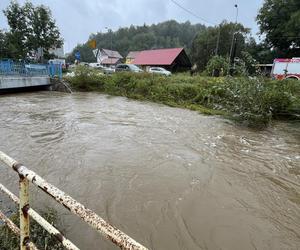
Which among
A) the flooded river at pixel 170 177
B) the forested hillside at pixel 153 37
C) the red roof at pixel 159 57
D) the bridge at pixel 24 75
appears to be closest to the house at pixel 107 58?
the forested hillside at pixel 153 37

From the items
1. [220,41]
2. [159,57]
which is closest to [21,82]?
[159,57]

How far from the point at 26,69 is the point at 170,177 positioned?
1625cm

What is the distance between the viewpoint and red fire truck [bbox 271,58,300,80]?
24.6 m

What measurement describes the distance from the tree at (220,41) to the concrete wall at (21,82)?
2606 centimetres

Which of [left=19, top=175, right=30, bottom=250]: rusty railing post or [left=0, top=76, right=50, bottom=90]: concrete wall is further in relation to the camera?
[left=0, top=76, right=50, bottom=90]: concrete wall

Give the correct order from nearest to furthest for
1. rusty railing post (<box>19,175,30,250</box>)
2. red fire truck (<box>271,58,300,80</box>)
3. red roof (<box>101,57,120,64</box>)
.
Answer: rusty railing post (<box>19,175,30,250</box>)
red fire truck (<box>271,58,300,80</box>)
red roof (<box>101,57,120,64</box>)

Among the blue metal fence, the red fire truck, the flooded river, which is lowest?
the flooded river

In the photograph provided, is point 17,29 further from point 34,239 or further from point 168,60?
point 34,239

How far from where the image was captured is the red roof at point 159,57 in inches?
1471

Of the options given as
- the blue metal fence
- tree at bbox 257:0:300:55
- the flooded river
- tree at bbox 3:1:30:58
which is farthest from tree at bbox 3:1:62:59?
tree at bbox 257:0:300:55

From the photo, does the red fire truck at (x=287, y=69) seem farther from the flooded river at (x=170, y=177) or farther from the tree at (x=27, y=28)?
the tree at (x=27, y=28)

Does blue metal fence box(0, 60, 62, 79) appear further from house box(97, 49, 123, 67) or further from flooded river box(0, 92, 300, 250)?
house box(97, 49, 123, 67)

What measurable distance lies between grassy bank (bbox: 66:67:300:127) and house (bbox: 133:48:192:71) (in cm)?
1771

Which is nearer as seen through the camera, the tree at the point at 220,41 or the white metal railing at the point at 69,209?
the white metal railing at the point at 69,209
